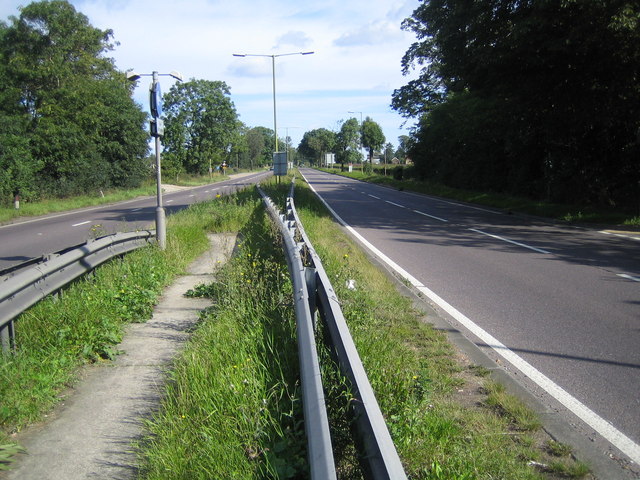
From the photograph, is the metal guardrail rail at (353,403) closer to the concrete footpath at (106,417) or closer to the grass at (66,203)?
the concrete footpath at (106,417)

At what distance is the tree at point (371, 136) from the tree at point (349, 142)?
14.4 meters

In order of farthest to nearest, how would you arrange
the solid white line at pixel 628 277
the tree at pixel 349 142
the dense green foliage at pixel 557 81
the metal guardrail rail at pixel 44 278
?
the tree at pixel 349 142 → the dense green foliage at pixel 557 81 → the solid white line at pixel 628 277 → the metal guardrail rail at pixel 44 278

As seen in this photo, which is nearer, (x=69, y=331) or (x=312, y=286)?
(x=312, y=286)

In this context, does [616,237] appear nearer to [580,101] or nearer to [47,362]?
[580,101]

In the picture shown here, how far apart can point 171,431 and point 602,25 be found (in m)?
15.5

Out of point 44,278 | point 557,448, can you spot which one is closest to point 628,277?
point 557,448

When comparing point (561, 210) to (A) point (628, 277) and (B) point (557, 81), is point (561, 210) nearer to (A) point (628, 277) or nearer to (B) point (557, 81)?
(B) point (557, 81)

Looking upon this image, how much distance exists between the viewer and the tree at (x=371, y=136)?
3374 inches

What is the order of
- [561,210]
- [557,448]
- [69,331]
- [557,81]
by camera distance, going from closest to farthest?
1. [557,448]
2. [69,331]
3. [557,81]
4. [561,210]

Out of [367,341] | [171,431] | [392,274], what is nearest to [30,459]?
[171,431]

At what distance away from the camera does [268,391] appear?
3.55m

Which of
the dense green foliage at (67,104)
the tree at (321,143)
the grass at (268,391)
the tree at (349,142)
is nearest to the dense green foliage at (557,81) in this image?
the grass at (268,391)

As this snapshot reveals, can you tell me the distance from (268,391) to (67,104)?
43.4 metres

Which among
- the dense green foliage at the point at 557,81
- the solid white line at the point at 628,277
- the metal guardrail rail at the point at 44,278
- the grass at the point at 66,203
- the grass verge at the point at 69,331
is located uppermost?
the dense green foliage at the point at 557,81
